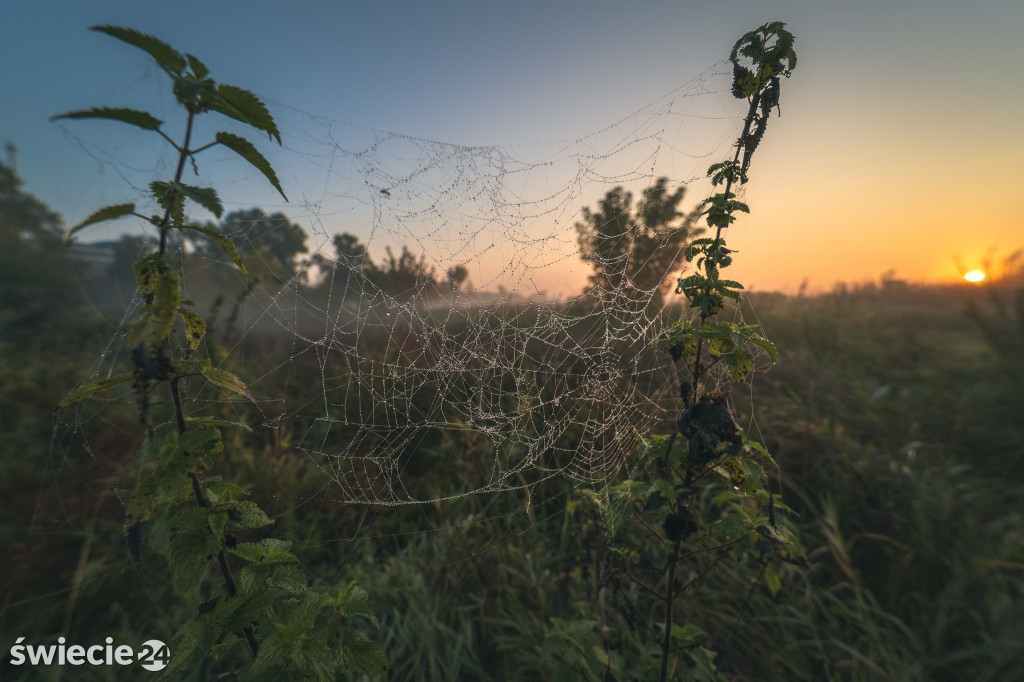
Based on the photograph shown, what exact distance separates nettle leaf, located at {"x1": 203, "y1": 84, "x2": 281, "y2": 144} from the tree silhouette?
1622 mm

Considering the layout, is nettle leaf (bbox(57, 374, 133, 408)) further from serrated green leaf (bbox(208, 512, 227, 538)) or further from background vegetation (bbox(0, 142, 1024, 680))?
background vegetation (bbox(0, 142, 1024, 680))

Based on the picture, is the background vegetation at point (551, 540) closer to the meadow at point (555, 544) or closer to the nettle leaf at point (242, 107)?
the meadow at point (555, 544)

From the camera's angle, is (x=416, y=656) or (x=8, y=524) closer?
(x=416, y=656)

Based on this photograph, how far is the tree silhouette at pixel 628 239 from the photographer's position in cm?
261

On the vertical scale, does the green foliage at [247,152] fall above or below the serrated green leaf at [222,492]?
above

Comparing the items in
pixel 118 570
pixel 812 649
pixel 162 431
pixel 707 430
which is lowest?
pixel 118 570

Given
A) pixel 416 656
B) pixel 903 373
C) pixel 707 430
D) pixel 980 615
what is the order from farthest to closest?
pixel 903 373, pixel 980 615, pixel 416 656, pixel 707 430

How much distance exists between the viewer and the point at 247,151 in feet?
3.02

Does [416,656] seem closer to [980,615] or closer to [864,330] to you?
[980,615]

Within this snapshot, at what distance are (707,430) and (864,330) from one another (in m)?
8.78

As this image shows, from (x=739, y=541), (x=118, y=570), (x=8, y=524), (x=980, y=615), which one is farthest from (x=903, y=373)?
(x=8, y=524)

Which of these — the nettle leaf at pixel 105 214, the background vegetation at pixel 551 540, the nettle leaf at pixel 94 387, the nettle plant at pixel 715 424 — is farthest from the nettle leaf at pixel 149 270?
the nettle plant at pixel 715 424

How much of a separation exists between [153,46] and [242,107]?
0.18m

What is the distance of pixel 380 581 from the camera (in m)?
2.57
